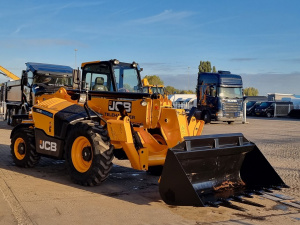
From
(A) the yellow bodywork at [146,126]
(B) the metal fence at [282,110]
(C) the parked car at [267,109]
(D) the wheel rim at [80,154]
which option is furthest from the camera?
(C) the parked car at [267,109]

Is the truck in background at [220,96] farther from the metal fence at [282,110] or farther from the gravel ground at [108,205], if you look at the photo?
the gravel ground at [108,205]

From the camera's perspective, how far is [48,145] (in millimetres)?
7633

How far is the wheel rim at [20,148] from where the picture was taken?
27.6 ft

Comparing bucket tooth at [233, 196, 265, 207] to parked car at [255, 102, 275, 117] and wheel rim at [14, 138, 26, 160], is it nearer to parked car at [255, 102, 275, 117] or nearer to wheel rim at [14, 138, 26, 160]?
wheel rim at [14, 138, 26, 160]

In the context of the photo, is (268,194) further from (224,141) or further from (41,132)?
(41,132)

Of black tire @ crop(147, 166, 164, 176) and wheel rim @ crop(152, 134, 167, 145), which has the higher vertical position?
Result: wheel rim @ crop(152, 134, 167, 145)

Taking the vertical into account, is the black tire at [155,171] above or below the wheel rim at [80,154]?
below

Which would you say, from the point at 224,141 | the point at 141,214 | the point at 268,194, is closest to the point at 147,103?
the point at 224,141

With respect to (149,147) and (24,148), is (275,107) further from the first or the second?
(149,147)

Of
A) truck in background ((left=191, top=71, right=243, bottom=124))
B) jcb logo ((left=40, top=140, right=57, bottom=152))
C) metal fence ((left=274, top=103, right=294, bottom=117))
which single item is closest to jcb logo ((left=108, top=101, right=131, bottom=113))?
jcb logo ((left=40, top=140, right=57, bottom=152))

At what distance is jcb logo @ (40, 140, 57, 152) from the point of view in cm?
748

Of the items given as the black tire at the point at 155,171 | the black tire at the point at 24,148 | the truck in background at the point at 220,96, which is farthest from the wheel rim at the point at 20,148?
the truck in background at the point at 220,96

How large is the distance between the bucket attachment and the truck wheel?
1.34 meters

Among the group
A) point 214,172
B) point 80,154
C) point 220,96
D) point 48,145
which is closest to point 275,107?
point 220,96
